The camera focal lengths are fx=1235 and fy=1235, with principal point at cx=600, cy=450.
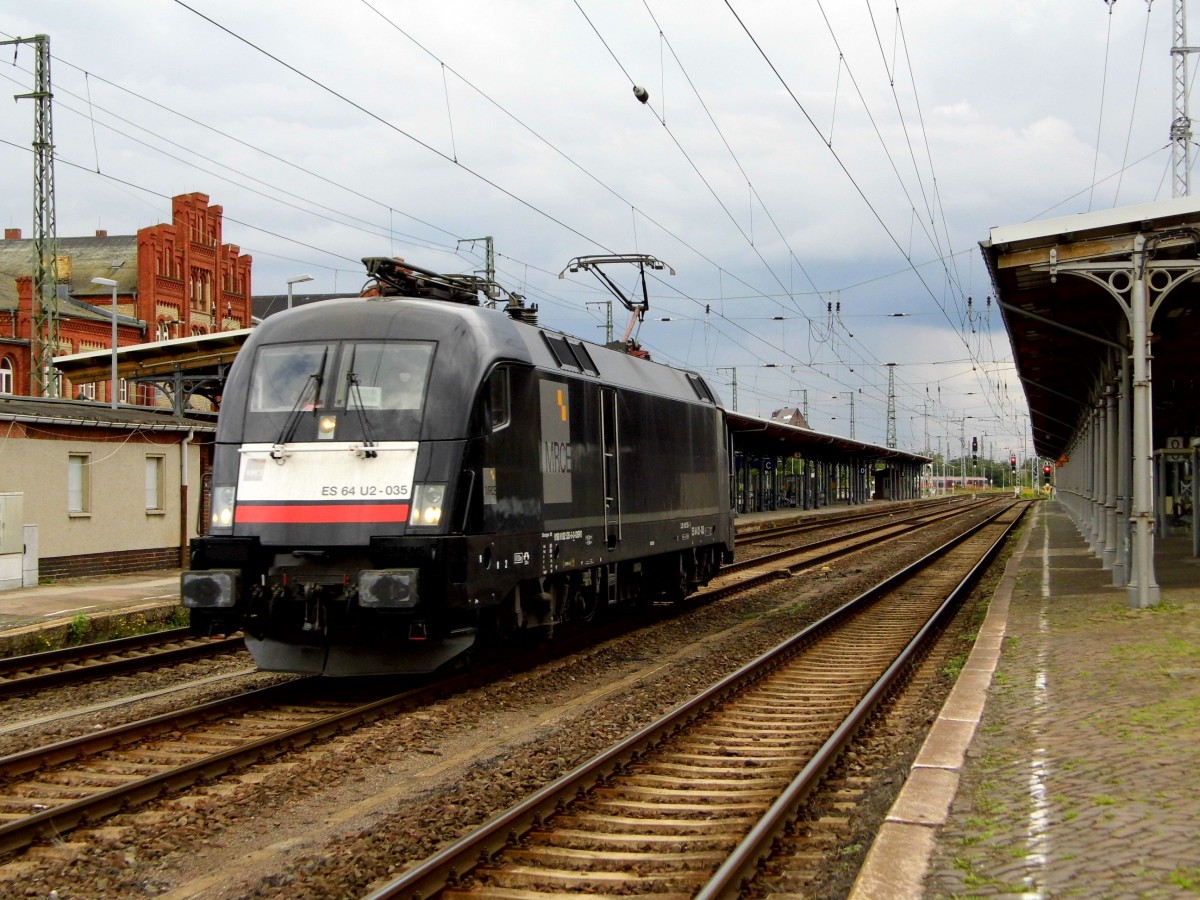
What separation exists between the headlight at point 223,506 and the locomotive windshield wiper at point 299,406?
0.49m

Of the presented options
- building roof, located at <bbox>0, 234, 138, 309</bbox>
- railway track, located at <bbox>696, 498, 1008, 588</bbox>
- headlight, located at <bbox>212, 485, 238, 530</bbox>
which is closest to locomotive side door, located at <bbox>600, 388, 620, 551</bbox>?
headlight, located at <bbox>212, 485, 238, 530</bbox>

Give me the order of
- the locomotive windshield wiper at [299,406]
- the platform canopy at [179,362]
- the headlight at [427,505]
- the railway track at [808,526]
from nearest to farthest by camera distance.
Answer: the headlight at [427,505]
the locomotive windshield wiper at [299,406]
the platform canopy at [179,362]
the railway track at [808,526]

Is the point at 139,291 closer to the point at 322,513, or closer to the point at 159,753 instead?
the point at 322,513

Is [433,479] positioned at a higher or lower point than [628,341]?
lower

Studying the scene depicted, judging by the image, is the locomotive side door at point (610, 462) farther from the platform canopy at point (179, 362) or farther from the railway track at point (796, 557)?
the platform canopy at point (179, 362)

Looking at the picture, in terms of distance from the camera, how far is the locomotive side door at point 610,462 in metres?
13.4

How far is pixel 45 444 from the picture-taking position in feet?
65.8

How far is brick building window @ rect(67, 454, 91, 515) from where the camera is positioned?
21.0m

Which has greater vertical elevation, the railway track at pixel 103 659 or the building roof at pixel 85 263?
the building roof at pixel 85 263

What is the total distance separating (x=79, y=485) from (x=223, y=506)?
1225 cm

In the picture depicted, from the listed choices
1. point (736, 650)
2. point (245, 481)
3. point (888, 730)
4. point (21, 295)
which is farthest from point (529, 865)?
point (21, 295)

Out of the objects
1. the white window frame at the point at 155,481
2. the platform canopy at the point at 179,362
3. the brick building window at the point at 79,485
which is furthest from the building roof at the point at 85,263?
the brick building window at the point at 79,485

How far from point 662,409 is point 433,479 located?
6.29 metres

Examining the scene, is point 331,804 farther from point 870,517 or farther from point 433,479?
point 870,517
